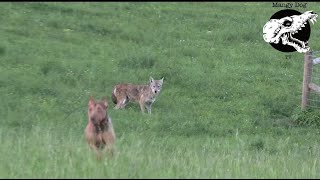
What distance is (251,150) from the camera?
45.0 ft

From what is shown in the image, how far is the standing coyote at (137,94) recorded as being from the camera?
58.2 feet

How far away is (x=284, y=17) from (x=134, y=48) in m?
5.98

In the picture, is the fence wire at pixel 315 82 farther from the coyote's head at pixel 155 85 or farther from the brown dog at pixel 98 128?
the brown dog at pixel 98 128

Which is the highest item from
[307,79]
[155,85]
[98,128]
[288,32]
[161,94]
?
[288,32]

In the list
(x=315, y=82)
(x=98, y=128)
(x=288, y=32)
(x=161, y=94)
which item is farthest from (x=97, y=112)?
(x=288, y=32)

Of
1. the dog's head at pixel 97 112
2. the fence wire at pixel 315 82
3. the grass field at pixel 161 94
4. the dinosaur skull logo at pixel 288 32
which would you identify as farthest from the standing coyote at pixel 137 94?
the dog's head at pixel 97 112

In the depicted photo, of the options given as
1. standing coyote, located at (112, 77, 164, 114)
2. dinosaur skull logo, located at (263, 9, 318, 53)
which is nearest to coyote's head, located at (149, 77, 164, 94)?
standing coyote, located at (112, 77, 164, 114)

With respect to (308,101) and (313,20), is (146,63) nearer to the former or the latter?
(308,101)

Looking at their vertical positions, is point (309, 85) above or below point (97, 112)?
below

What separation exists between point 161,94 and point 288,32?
5867 millimetres

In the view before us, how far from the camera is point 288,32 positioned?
2170 centimetres

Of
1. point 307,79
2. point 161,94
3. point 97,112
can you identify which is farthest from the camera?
point 161,94

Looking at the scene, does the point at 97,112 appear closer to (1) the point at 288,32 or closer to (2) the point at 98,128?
(2) the point at 98,128

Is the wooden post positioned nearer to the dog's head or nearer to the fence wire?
the fence wire
